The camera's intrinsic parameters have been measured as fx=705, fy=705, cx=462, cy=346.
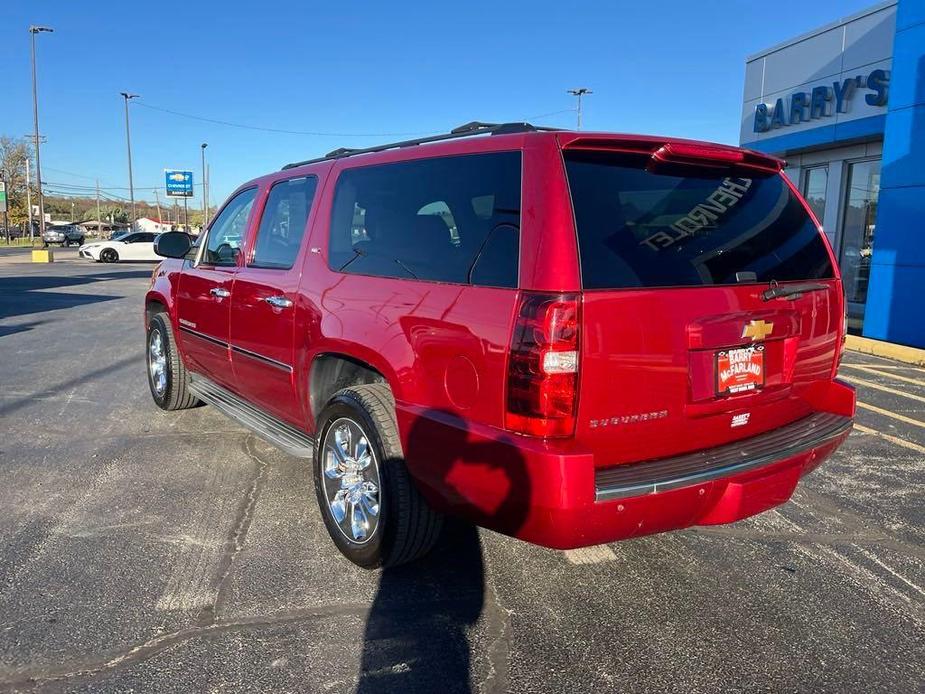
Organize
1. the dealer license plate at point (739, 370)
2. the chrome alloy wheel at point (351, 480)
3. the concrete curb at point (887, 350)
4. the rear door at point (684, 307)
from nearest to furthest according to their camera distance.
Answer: the rear door at point (684, 307)
the dealer license plate at point (739, 370)
the chrome alloy wheel at point (351, 480)
the concrete curb at point (887, 350)

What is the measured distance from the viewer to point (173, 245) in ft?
17.7

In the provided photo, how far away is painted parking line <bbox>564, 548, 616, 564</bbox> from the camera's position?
346cm

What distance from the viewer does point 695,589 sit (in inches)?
125

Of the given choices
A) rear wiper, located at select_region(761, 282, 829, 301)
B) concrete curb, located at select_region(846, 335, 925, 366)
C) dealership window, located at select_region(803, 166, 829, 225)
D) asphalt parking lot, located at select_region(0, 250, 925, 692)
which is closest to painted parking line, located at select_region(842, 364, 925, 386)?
concrete curb, located at select_region(846, 335, 925, 366)

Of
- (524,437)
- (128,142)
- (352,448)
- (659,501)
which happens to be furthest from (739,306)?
(128,142)

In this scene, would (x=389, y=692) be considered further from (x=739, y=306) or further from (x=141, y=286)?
(x=141, y=286)

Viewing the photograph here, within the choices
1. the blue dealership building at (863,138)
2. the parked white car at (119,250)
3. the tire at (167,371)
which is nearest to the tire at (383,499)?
the tire at (167,371)

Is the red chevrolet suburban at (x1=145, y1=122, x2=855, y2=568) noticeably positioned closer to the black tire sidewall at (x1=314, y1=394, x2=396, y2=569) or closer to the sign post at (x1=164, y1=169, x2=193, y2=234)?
the black tire sidewall at (x1=314, y1=394, x2=396, y2=569)

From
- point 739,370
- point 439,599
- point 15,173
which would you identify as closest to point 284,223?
point 439,599

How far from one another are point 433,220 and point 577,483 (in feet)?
4.34

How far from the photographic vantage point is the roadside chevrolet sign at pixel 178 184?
5872cm

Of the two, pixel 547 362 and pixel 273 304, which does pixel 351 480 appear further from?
pixel 547 362

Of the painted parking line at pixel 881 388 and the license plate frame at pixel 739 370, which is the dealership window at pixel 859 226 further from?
the license plate frame at pixel 739 370

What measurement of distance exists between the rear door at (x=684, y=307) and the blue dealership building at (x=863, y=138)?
625cm
